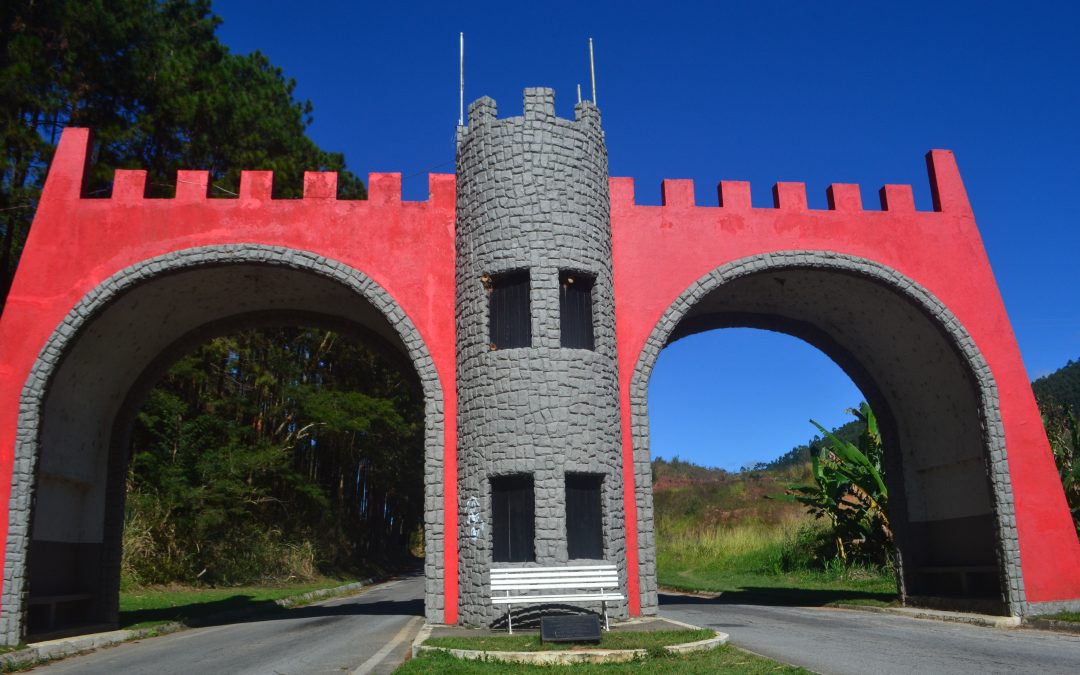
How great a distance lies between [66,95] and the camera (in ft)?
63.9

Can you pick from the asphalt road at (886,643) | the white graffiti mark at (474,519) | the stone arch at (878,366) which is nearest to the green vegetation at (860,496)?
the stone arch at (878,366)

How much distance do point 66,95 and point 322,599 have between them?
13196 mm

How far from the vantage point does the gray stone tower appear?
36.9ft

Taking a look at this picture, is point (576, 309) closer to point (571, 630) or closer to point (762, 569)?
point (571, 630)

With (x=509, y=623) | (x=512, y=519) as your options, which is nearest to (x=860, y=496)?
(x=512, y=519)

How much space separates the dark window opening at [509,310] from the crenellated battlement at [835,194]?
93.3 inches

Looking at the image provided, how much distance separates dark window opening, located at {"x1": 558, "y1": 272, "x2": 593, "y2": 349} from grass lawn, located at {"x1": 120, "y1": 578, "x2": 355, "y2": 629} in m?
7.65

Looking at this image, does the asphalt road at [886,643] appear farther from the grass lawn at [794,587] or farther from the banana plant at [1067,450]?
the banana plant at [1067,450]

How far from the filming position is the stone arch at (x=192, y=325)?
11.2 metres

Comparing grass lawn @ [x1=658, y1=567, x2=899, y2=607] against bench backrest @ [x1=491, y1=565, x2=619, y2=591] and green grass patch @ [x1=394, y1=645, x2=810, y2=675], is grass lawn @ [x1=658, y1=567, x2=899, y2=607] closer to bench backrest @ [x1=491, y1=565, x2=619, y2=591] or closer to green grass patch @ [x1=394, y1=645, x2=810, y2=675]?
bench backrest @ [x1=491, y1=565, x2=619, y2=591]

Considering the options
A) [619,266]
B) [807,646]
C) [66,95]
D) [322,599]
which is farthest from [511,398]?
[66,95]

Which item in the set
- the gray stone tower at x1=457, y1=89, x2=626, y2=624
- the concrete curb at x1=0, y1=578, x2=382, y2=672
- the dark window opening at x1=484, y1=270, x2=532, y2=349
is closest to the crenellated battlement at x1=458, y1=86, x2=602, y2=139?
the gray stone tower at x1=457, y1=89, x2=626, y2=624

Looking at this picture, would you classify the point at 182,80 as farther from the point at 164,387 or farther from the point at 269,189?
the point at 269,189

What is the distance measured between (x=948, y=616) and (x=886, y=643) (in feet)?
13.7
